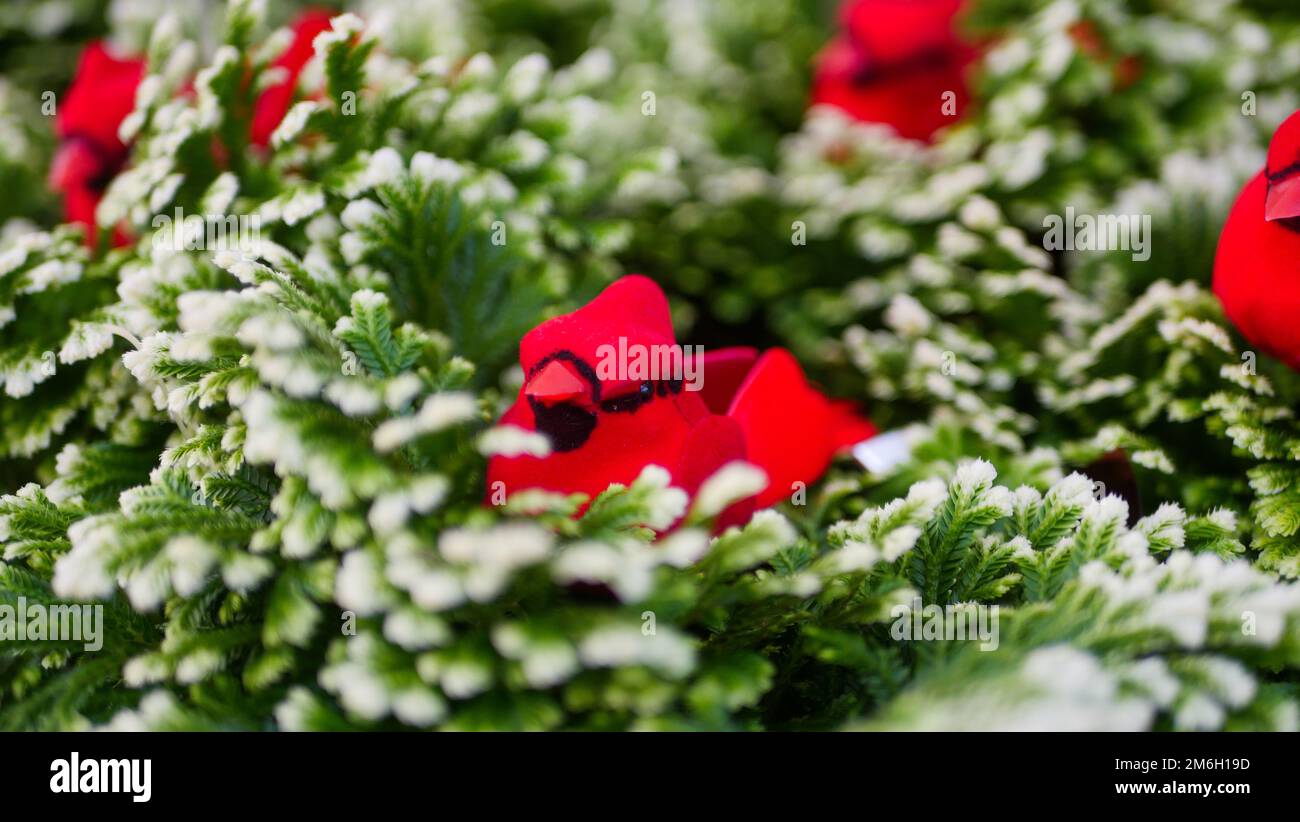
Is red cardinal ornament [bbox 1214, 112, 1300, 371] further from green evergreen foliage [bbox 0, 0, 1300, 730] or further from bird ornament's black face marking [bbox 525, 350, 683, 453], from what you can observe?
bird ornament's black face marking [bbox 525, 350, 683, 453]

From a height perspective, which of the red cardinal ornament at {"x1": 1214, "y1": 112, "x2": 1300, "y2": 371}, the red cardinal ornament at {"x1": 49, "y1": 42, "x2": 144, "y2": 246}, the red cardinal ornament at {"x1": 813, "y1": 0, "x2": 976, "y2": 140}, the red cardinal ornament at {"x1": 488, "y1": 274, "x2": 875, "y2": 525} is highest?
the red cardinal ornament at {"x1": 813, "y1": 0, "x2": 976, "y2": 140}

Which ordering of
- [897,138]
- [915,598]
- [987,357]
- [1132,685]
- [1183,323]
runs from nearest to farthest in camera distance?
[1132,685], [915,598], [1183,323], [987,357], [897,138]

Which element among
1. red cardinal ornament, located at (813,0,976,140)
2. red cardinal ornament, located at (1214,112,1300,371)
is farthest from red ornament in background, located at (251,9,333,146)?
red cardinal ornament, located at (1214,112,1300,371)

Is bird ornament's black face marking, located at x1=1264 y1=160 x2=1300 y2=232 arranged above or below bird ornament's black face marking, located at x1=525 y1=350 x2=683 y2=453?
above

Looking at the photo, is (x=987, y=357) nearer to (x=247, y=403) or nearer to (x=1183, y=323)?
(x=1183, y=323)

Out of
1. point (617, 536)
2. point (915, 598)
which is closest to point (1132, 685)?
point (915, 598)

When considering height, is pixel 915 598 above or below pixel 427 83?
below

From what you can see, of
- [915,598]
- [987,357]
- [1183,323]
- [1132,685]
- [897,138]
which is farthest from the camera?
[897,138]
